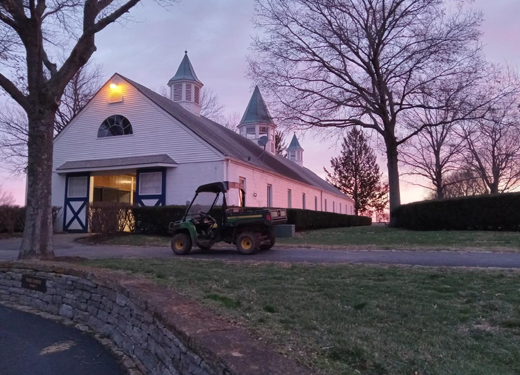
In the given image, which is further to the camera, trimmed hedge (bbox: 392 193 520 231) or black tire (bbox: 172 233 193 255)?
trimmed hedge (bbox: 392 193 520 231)

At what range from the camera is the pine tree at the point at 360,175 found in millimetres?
59812

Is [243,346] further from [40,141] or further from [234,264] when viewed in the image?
[40,141]

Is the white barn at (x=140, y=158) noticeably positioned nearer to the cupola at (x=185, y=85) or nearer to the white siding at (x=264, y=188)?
the white siding at (x=264, y=188)

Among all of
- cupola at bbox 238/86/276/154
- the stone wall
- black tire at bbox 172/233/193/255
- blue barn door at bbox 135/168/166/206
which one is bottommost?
the stone wall

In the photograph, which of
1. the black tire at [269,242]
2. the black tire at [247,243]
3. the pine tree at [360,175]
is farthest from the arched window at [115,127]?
the pine tree at [360,175]

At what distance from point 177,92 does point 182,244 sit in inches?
747

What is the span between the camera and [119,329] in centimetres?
573

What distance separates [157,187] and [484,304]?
1869cm

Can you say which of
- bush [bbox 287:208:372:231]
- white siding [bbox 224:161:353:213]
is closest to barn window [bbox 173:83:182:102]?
white siding [bbox 224:161:353:213]

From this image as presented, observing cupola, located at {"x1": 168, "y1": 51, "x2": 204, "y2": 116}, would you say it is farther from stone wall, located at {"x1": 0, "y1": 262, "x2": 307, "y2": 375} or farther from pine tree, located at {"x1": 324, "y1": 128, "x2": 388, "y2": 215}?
pine tree, located at {"x1": 324, "y1": 128, "x2": 388, "y2": 215}

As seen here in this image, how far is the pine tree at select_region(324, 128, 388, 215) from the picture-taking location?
59812mm

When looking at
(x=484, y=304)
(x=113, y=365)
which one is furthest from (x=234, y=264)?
(x=484, y=304)

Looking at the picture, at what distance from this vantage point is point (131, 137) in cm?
2291

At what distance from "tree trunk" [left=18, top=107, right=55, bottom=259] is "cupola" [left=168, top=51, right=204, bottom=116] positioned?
19.2m
